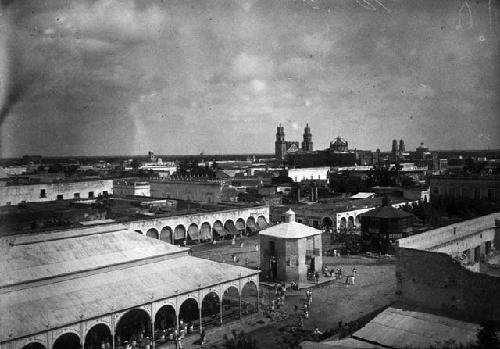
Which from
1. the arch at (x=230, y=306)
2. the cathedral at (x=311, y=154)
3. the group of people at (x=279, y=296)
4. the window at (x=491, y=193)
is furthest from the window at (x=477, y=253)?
the cathedral at (x=311, y=154)

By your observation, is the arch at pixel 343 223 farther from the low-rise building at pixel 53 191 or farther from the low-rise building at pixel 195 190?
the low-rise building at pixel 53 191

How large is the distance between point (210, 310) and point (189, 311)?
1699mm

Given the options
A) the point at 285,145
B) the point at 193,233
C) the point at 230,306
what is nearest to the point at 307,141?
the point at 285,145

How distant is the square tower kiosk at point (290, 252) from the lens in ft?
117

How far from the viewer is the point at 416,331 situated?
66.8 ft

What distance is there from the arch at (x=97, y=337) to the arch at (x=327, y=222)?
127ft

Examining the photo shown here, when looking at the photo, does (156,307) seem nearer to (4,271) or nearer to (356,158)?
(4,271)

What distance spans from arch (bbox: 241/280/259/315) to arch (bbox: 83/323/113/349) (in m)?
8.14

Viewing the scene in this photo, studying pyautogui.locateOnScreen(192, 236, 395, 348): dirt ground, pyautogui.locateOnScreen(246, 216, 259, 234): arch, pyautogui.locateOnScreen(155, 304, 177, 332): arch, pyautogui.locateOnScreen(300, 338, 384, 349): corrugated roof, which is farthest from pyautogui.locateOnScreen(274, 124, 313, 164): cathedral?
pyautogui.locateOnScreen(300, 338, 384, 349): corrugated roof

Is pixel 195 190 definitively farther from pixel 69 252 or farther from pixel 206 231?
pixel 69 252

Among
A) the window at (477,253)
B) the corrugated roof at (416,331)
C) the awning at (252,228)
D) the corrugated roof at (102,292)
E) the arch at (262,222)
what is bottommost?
the awning at (252,228)

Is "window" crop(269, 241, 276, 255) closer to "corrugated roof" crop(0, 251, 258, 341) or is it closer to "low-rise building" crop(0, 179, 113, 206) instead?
"corrugated roof" crop(0, 251, 258, 341)

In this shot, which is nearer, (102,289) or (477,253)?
(102,289)

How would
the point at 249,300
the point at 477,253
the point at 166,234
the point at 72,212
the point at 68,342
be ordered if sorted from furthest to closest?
the point at 72,212, the point at 166,234, the point at 477,253, the point at 249,300, the point at 68,342
